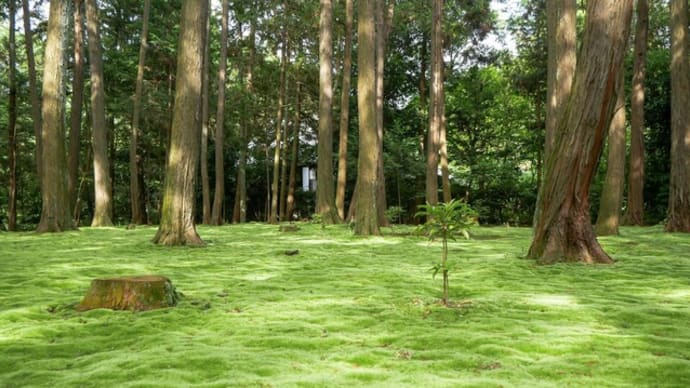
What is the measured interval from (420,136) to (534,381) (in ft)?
89.1

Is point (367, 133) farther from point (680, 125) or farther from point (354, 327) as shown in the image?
point (354, 327)

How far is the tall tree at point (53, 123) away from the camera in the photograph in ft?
47.1

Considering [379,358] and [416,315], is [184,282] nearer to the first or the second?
[416,315]

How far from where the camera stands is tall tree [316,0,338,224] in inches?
762

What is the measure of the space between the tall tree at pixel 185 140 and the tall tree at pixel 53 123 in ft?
17.3

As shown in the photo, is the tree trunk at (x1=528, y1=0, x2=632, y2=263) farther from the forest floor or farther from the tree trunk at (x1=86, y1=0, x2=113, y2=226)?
the tree trunk at (x1=86, y1=0, x2=113, y2=226)

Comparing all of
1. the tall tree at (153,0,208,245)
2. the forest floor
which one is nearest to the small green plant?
the forest floor

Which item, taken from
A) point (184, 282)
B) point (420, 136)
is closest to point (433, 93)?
point (420, 136)

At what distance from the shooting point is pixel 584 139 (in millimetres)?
8141

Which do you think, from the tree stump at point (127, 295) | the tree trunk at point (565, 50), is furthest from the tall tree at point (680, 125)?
the tree stump at point (127, 295)

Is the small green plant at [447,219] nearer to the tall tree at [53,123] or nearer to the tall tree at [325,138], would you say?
the tall tree at [53,123]

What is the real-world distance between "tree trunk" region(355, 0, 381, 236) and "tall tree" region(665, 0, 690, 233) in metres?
9.05

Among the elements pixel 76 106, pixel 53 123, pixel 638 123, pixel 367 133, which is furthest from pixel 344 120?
pixel 76 106

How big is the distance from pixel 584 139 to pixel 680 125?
381 inches
